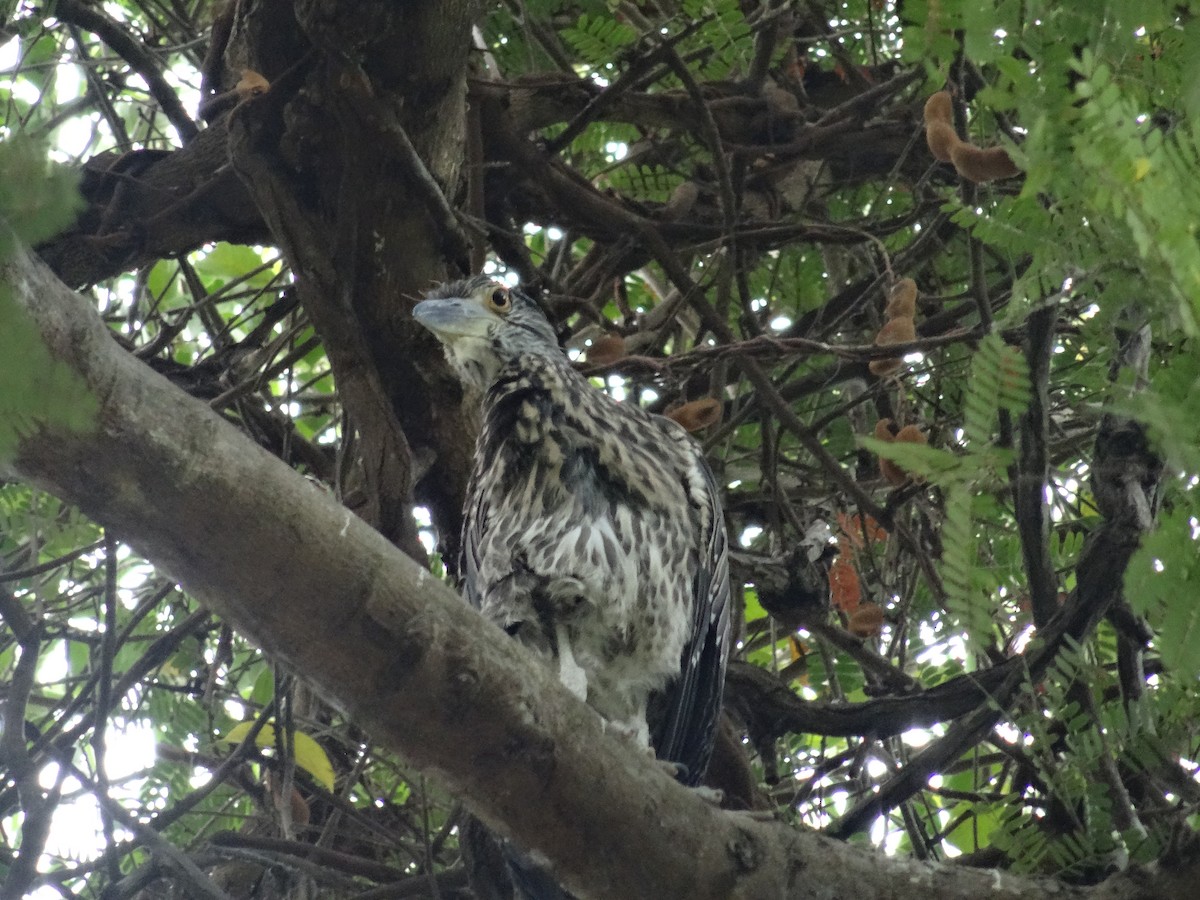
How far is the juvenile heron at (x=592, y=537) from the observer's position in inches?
119

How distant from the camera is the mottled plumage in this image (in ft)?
9.95

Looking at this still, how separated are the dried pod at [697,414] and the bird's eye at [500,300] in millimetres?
512

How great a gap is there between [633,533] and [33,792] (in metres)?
1.38

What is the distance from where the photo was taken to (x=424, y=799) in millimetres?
3104

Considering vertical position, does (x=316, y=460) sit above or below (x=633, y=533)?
Result: above

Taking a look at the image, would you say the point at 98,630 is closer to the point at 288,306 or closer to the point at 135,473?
the point at 288,306

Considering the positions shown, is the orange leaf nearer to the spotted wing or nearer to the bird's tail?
the spotted wing

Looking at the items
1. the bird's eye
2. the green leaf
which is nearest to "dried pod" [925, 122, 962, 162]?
the bird's eye

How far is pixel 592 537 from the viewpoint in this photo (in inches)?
120

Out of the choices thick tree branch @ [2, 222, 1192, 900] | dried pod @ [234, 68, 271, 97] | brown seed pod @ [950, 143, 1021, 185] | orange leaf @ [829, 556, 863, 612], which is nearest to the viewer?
thick tree branch @ [2, 222, 1192, 900]

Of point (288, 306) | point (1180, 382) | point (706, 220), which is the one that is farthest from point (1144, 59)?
point (288, 306)

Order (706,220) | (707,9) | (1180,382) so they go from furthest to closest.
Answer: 1. (706,220)
2. (707,9)
3. (1180,382)

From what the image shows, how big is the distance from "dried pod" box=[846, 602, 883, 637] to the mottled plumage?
33 centimetres

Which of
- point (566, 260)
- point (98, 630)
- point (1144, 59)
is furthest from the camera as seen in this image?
point (566, 260)
